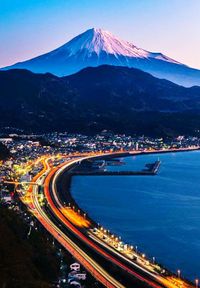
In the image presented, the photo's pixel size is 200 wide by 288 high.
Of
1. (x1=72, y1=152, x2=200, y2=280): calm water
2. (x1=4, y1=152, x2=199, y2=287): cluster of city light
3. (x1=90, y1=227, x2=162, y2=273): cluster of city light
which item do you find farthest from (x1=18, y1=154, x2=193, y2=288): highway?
(x1=72, y1=152, x2=200, y2=280): calm water

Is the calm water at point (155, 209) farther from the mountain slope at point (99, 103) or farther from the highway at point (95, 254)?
the mountain slope at point (99, 103)

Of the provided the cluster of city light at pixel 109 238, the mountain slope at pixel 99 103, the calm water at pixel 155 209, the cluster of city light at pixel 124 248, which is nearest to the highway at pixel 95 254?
the cluster of city light at pixel 109 238

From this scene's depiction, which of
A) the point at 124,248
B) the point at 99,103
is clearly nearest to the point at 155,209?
the point at 124,248

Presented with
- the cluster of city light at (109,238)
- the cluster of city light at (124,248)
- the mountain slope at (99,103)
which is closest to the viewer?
the cluster of city light at (109,238)

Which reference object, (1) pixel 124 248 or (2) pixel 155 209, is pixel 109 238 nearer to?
(1) pixel 124 248

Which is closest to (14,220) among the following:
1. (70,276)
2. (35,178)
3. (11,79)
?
(70,276)
